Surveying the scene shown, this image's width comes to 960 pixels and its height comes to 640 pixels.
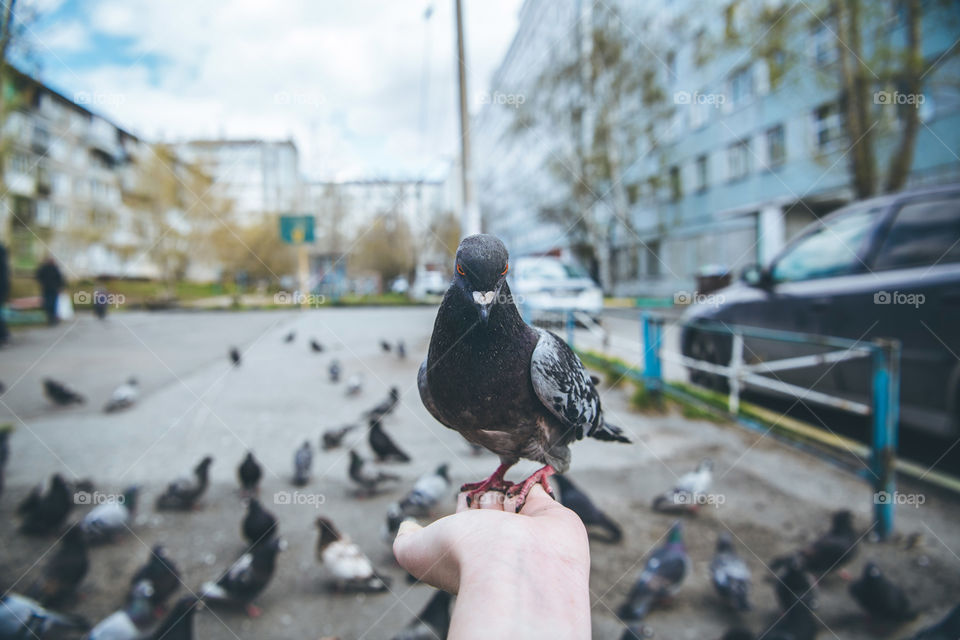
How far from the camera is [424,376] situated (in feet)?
3.92

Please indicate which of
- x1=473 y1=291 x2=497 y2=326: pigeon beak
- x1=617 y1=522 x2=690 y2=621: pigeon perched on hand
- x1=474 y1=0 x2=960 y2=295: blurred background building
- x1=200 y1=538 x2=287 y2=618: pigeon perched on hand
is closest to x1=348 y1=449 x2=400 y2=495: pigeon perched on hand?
x1=200 y1=538 x2=287 y2=618: pigeon perched on hand

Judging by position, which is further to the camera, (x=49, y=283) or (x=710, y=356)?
(x=49, y=283)

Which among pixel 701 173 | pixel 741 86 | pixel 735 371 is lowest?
pixel 735 371

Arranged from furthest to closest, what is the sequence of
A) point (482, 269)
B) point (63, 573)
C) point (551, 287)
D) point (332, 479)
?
1. point (332, 479)
2. point (63, 573)
3. point (551, 287)
4. point (482, 269)

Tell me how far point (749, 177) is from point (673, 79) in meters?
5.45

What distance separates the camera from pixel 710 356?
19.2ft

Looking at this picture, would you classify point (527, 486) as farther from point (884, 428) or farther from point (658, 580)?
point (884, 428)

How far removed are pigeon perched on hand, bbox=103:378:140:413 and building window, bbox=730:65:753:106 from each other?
23040mm

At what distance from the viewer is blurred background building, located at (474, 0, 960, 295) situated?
3.26 m

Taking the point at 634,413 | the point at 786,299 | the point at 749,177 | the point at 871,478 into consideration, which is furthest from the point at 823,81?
the point at 871,478

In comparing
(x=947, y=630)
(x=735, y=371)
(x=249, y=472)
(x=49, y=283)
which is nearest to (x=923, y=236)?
(x=735, y=371)

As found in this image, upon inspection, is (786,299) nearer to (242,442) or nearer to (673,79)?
(242,442)

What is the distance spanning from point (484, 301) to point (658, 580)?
11.0ft

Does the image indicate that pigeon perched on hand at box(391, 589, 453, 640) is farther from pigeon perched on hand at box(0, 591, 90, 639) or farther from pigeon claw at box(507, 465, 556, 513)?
pigeon perched on hand at box(0, 591, 90, 639)
